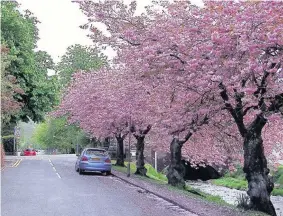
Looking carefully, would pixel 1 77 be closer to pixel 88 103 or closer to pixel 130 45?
pixel 88 103

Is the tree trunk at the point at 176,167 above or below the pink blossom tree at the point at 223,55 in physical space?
below

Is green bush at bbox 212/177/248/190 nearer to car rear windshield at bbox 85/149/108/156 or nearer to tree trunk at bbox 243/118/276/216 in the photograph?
car rear windshield at bbox 85/149/108/156

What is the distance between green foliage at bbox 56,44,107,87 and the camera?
49.7m

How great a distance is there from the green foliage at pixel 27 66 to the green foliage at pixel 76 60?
9957mm

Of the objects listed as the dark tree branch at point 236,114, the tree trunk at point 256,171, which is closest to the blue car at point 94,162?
the dark tree branch at point 236,114

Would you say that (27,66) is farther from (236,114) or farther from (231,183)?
(236,114)

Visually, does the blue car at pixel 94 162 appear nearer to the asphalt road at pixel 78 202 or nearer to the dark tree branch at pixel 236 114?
the asphalt road at pixel 78 202

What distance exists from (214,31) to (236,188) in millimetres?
26081

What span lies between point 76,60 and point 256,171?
40.3 m

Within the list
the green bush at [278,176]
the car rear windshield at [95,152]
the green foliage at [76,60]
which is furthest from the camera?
the green foliage at [76,60]

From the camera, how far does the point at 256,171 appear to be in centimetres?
1224

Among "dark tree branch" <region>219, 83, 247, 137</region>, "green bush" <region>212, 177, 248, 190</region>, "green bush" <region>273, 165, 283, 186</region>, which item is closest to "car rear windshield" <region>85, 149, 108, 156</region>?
"dark tree branch" <region>219, 83, 247, 137</region>

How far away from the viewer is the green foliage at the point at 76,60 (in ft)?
163

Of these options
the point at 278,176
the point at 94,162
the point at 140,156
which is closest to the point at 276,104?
the point at 94,162
